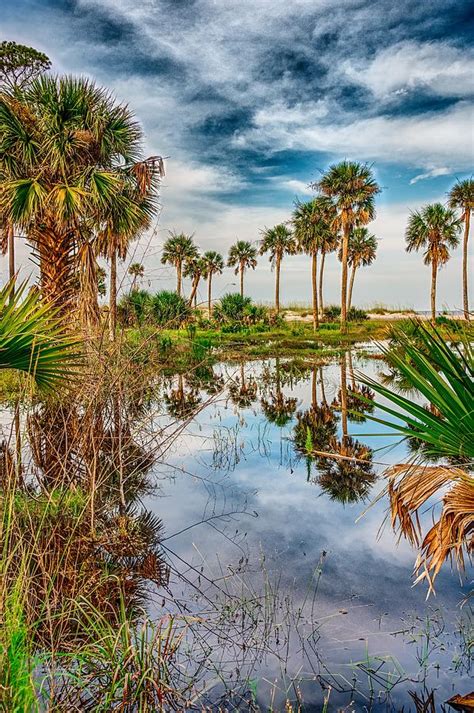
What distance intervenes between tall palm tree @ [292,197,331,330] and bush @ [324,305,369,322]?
657cm

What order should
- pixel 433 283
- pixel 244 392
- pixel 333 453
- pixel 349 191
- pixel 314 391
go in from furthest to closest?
pixel 433 283 → pixel 349 191 → pixel 244 392 → pixel 314 391 → pixel 333 453

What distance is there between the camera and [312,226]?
4753 cm

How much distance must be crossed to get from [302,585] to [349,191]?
4348 centimetres

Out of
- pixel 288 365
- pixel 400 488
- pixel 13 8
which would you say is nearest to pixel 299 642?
pixel 400 488

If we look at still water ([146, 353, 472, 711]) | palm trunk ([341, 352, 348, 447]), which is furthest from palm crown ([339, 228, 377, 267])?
still water ([146, 353, 472, 711])

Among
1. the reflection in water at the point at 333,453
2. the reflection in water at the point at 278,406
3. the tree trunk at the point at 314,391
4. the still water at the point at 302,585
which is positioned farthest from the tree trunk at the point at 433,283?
the still water at the point at 302,585

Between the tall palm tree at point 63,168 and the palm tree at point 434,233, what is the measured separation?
42442 millimetres

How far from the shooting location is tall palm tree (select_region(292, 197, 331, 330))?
47406mm

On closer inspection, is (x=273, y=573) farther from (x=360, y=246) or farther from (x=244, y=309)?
(x=360, y=246)

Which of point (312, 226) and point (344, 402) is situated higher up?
point (312, 226)

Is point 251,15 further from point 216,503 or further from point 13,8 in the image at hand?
point 216,503

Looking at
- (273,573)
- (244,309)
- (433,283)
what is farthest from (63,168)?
(433,283)

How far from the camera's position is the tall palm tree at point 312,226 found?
47406 mm

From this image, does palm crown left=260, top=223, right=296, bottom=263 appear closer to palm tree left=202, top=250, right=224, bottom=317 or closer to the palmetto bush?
palm tree left=202, top=250, right=224, bottom=317
